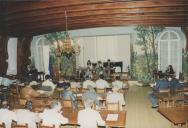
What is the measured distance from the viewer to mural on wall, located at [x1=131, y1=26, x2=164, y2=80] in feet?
63.7

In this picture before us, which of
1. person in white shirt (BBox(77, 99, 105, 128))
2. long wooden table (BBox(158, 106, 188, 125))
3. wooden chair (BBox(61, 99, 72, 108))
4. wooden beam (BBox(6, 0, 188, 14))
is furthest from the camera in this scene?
wooden beam (BBox(6, 0, 188, 14))

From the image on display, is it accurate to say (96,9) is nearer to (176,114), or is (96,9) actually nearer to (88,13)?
(88,13)

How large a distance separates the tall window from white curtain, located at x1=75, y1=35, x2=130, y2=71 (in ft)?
8.90

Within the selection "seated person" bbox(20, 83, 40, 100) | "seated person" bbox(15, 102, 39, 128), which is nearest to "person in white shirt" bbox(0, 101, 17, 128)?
"seated person" bbox(15, 102, 39, 128)

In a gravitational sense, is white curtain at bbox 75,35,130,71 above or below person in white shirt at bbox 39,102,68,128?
above

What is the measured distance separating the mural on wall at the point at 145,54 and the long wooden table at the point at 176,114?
11.7m

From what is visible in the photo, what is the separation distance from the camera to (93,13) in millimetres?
12414

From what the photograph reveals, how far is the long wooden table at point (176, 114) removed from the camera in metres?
6.81

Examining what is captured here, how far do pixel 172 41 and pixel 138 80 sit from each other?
3338 mm

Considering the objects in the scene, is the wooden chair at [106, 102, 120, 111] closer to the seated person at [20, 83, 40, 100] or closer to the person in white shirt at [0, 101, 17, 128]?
the person in white shirt at [0, 101, 17, 128]

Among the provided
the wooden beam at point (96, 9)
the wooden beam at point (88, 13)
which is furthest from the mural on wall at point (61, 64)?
the wooden beam at point (96, 9)

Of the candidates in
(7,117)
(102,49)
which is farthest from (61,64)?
(7,117)

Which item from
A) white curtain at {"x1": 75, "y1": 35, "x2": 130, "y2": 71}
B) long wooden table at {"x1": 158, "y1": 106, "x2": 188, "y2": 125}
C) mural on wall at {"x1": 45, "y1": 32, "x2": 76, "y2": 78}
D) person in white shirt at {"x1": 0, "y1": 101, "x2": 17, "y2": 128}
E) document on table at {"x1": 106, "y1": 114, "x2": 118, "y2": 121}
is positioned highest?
white curtain at {"x1": 75, "y1": 35, "x2": 130, "y2": 71}

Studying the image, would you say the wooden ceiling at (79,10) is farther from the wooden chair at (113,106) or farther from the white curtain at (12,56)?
the white curtain at (12,56)
